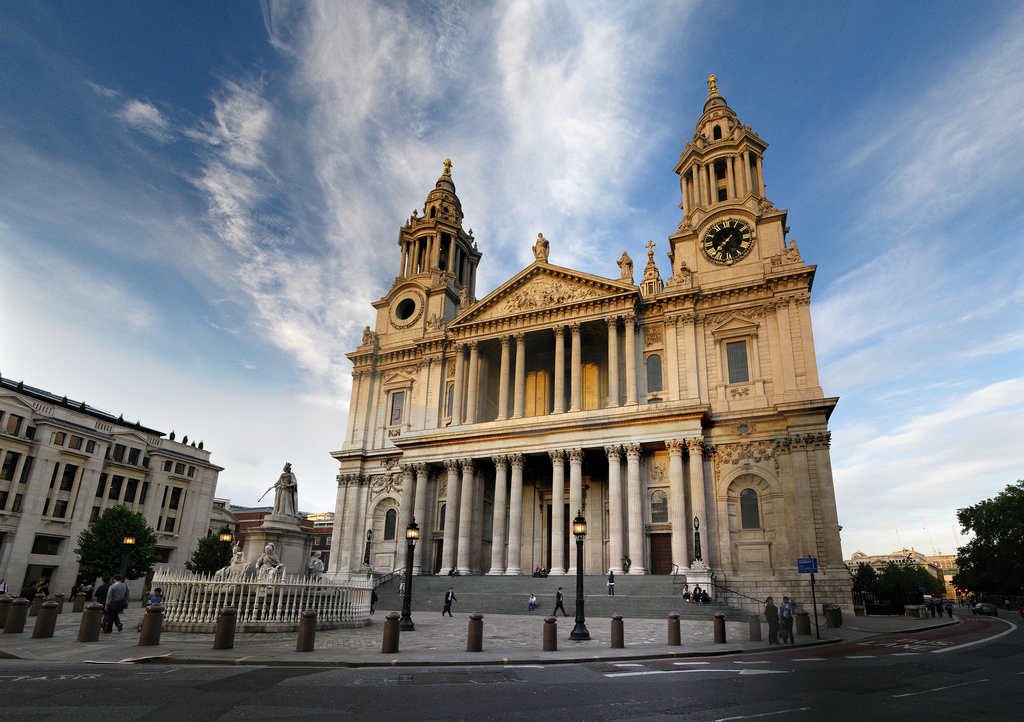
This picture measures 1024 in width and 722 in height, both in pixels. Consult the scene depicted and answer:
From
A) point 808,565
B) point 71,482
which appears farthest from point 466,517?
point 71,482

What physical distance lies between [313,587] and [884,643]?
19.4 m

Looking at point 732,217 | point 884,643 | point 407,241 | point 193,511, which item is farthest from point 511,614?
point 193,511

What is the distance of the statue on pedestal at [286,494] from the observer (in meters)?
25.7

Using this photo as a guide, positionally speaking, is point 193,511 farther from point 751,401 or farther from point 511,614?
point 751,401

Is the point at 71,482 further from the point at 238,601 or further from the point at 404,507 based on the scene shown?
the point at 238,601

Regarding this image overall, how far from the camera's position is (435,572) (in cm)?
4116

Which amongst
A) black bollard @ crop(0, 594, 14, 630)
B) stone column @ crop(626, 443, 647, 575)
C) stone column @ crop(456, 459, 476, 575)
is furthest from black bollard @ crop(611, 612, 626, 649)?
stone column @ crop(456, 459, 476, 575)

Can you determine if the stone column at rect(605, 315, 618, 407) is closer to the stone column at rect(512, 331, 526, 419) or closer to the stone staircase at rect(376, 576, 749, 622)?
the stone column at rect(512, 331, 526, 419)

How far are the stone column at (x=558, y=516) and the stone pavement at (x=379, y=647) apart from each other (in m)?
11.3

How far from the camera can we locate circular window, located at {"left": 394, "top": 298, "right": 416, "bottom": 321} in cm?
5222

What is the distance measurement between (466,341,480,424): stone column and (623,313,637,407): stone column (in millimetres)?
11018

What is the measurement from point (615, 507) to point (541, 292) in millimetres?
16364

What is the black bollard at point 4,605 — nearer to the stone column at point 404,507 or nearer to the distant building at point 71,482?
the stone column at point 404,507

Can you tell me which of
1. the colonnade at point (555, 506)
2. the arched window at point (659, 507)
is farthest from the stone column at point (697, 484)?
the arched window at point (659, 507)
